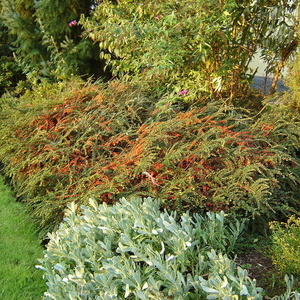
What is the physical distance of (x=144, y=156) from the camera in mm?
3289

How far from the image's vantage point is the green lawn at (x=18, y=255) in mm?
2751

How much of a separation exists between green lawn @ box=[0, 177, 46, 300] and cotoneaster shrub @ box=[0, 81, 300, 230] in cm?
20

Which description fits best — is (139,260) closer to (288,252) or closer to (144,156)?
(288,252)

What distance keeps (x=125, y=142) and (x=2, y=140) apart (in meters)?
1.61

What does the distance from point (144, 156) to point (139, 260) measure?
135 centimetres

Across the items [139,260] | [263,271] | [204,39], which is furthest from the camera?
Answer: [204,39]

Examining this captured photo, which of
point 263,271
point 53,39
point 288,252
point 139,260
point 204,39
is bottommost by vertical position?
point 263,271

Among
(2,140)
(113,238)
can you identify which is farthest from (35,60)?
(113,238)

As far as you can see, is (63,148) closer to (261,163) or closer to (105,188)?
(105,188)

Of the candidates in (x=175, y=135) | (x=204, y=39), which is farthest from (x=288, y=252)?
(x=204, y=39)

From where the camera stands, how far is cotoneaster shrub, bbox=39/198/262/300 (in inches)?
73.5

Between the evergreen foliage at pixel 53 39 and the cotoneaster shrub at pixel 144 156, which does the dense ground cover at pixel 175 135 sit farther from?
the evergreen foliage at pixel 53 39

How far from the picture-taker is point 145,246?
2057mm

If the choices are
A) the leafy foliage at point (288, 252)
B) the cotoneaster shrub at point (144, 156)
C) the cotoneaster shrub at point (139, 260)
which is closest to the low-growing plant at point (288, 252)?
the leafy foliage at point (288, 252)
